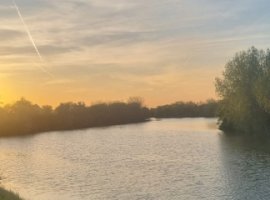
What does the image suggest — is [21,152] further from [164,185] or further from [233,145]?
[164,185]

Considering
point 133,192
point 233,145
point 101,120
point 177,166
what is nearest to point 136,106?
point 101,120

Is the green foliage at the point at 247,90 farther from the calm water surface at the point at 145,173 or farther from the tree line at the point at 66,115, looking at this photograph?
the tree line at the point at 66,115

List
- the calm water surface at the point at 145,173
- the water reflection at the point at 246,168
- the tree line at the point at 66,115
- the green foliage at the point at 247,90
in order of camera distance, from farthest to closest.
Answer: the tree line at the point at 66,115, the green foliage at the point at 247,90, the calm water surface at the point at 145,173, the water reflection at the point at 246,168

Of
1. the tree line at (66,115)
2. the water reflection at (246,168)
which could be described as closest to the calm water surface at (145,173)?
the water reflection at (246,168)

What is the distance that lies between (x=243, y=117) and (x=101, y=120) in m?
82.4

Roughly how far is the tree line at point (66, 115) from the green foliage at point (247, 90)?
60.1 m

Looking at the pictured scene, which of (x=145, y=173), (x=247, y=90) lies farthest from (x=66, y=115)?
(x=145, y=173)

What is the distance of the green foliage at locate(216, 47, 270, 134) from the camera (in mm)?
77312

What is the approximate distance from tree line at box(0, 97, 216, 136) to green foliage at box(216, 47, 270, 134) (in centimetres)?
6008

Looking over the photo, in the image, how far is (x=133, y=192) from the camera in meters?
33.7

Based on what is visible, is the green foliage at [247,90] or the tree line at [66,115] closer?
the green foliage at [247,90]

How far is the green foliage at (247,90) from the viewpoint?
3044 inches

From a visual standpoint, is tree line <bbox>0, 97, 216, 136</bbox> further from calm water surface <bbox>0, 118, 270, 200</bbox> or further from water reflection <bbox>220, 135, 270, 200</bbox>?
water reflection <bbox>220, 135, 270, 200</bbox>

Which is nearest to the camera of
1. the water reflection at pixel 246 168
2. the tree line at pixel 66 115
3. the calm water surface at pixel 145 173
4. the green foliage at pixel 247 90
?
the water reflection at pixel 246 168
